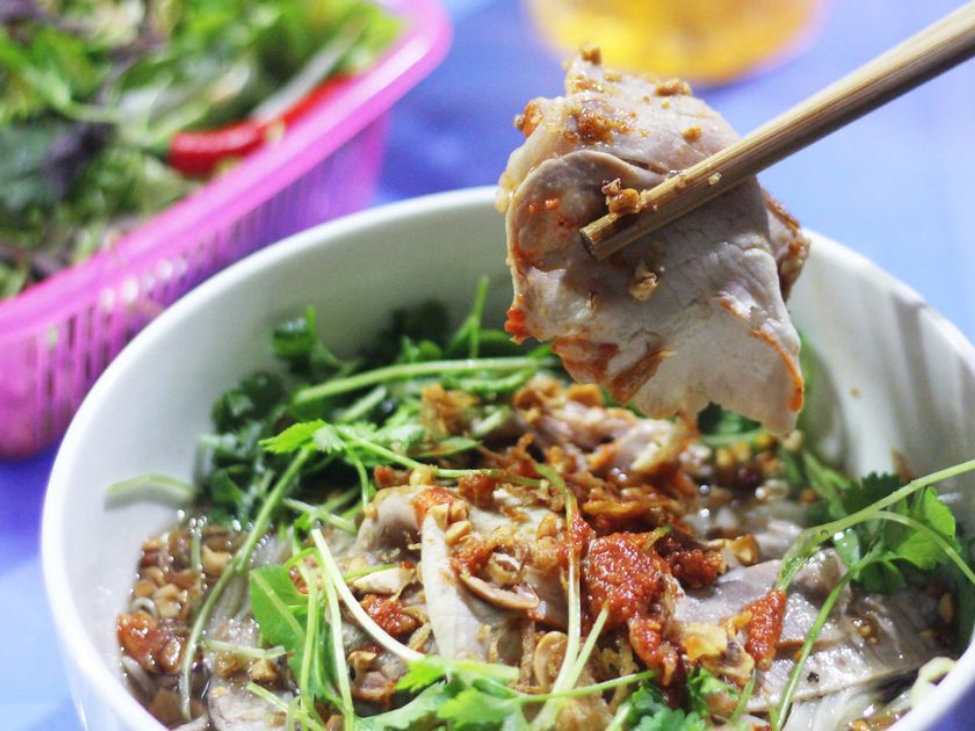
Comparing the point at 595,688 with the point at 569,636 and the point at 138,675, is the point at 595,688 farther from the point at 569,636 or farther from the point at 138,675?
the point at 138,675

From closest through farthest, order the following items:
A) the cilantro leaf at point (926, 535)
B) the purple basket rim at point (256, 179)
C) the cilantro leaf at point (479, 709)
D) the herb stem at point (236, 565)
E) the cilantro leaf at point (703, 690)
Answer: the cilantro leaf at point (479, 709)
the cilantro leaf at point (703, 690)
the cilantro leaf at point (926, 535)
the herb stem at point (236, 565)
the purple basket rim at point (256, 179)

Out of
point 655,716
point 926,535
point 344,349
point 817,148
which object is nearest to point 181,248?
point 344,349

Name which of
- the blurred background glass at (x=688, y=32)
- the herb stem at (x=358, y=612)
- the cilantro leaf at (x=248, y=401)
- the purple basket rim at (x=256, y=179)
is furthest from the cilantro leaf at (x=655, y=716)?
the blurred background glass at (x=688, y=32)

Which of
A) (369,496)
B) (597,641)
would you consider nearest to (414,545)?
(369,496)

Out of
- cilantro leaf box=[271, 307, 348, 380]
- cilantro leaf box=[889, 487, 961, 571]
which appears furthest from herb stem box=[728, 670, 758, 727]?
cilantro leaf box=[271, 307, 348, 380]

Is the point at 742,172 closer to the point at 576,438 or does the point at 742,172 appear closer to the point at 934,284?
the point at 576,438

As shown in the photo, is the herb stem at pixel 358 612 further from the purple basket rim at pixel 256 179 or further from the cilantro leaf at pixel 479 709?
the purple basket rim at pixel 256 179
